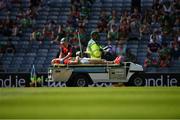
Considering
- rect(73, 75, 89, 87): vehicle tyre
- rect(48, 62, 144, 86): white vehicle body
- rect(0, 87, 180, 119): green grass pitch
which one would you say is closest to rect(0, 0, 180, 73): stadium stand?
rect(48, 62, 144, 86): white vehicle body

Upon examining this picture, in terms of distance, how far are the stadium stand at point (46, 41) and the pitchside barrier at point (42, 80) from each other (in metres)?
0.97

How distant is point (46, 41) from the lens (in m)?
17.1

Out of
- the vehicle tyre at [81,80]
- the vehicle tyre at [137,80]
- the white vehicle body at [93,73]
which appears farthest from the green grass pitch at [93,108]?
the vehicle tyre at [137,80]

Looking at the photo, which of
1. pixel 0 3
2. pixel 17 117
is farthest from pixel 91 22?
pixel 17 117

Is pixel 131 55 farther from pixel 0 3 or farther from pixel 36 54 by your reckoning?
pixel 0 3

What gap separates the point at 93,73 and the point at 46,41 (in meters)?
5.16

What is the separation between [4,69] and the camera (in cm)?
1541

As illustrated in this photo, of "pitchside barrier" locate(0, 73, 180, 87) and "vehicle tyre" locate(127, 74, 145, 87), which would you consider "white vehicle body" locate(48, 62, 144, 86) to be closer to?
"vehicle tyre" locate(127, 74, 145, 87)

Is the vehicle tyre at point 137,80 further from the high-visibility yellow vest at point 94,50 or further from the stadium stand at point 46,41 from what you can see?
the stadium stand at point 46,41

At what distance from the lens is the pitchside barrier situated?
13.3 meters

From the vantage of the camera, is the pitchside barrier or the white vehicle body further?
the pitchside barrier

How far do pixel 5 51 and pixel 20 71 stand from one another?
174 centimetres

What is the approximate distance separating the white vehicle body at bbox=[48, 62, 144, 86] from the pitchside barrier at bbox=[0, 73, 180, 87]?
488mm

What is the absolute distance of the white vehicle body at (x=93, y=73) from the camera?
40.0 ft
